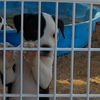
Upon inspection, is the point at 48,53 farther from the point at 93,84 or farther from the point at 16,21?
the point at 93,84

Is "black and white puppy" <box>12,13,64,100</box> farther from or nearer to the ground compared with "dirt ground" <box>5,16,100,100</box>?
farther from the ground

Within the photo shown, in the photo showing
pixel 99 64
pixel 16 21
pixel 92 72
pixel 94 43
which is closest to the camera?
pixel 16 21

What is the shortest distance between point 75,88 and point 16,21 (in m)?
1.19

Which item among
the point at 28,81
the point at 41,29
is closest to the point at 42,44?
the point at 41,29

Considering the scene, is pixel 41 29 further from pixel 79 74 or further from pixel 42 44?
pixel 79 74

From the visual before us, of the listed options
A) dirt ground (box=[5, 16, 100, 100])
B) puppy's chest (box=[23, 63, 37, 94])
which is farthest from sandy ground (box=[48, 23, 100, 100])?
puppy's chest (box=[23, 63, 37, 94])

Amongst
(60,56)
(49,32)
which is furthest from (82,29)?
(49,32)

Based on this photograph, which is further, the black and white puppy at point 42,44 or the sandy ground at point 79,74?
the sandy ground at point 79,74

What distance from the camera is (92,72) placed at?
3711 millimetres

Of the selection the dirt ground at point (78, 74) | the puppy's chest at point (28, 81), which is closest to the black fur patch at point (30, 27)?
the puppy's chest at point (28, 81)

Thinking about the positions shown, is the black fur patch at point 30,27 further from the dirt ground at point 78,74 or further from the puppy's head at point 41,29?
the dirt ground at point 78,74

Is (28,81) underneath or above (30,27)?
underneath

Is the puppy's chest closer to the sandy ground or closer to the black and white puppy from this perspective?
the black and white puppy

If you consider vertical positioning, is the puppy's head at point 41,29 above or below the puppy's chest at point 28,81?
above
